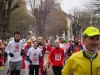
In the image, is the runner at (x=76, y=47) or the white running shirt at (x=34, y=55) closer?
the white running shirt at (x=34, y=55)

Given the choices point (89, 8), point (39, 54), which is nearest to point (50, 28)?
point (89, 8)

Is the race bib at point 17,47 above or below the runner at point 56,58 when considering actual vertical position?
above

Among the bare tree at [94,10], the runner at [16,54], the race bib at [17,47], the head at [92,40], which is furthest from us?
the bare tree at [94,10]

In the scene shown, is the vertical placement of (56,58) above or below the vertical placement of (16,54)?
→ below

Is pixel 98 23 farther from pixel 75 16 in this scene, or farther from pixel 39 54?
pixel 75 16

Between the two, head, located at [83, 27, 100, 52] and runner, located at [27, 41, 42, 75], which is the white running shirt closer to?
runner, located at [27, 41, 42, 75]

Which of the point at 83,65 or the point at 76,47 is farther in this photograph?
the point at 76,47

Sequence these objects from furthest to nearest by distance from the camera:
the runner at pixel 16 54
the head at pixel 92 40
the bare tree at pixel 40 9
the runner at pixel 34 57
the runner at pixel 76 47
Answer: the bare tree at pixel 40 9 < the runner at pixel 76 47 < the runner at pixel 34 57 < the runner at pixel 16 54 < the head at pixel 92 40

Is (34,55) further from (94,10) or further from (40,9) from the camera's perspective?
(40,9)

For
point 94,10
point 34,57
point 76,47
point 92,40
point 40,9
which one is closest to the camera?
point 92,40

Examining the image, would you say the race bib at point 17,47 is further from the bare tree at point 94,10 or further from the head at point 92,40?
the bare tree at point 94,10

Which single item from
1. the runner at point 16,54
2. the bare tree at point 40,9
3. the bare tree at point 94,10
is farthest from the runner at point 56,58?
the bare tree at point 40,9

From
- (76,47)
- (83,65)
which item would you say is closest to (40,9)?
(76,47)

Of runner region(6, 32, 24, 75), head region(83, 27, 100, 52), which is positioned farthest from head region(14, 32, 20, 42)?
head region(83, 27, 100, 52)
